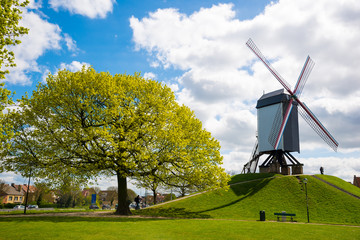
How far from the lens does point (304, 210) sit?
3344cm

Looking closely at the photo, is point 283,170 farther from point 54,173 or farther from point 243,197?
point 54,173

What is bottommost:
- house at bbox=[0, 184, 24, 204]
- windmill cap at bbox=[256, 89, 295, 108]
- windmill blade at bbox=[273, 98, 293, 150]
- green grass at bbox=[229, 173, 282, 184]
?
house at bbox=[0, 184, 24, 204]

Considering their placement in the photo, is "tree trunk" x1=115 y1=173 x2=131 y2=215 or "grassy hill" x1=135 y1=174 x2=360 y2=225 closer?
"tree trunk" x1=115 y1=173 x2=131 y2=215

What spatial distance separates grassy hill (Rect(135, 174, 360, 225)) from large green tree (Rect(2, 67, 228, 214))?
754 centimetres

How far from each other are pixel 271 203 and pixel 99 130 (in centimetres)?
2599

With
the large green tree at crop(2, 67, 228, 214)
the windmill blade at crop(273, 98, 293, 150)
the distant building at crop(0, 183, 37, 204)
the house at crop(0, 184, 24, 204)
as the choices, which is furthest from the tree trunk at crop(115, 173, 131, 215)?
the house at crop(0, 184, 24, 204)

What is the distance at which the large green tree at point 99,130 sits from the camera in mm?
23703

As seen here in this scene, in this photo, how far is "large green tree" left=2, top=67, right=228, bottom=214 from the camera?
23.7 m

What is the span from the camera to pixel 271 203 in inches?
1404

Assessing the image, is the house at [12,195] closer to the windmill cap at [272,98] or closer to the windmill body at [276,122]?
the windmill body at [276,122]

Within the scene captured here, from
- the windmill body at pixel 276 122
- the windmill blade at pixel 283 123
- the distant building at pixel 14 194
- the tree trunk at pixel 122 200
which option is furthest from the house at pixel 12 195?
the windmill blade at pixel 283 123

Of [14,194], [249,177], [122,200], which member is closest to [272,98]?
[249,177]

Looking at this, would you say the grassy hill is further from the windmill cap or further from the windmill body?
the windmill cap

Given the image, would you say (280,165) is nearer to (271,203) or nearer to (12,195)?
(271,203)
